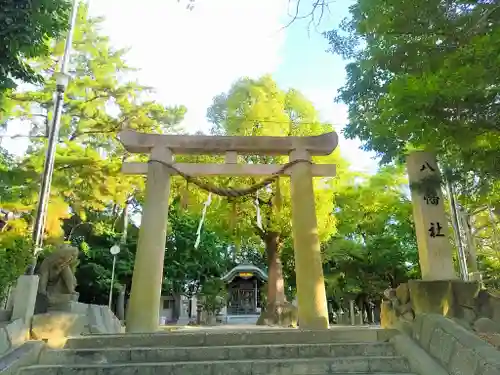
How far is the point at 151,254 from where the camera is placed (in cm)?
756

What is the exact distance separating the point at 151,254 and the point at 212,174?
2.28m

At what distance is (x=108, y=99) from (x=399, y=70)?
40.9 ft

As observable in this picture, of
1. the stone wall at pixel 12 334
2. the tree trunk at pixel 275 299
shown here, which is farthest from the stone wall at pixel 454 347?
the tree trunk at pixel 275 299

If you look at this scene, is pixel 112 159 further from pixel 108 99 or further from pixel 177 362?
pixel 177 362

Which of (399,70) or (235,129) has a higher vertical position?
(235,129)

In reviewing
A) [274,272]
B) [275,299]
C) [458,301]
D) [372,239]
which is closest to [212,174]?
[458,301]

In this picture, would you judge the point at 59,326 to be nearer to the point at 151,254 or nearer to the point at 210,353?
the point at 210,353

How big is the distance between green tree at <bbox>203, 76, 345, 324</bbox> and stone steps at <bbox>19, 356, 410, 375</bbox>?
394 inches

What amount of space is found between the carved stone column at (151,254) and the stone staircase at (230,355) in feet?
6.35

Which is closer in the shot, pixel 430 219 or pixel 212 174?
pixel 430 219

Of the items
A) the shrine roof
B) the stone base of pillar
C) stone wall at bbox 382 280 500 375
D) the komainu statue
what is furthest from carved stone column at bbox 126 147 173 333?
the shrine roof

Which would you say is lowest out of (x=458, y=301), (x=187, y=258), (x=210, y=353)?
(x=210, y=353)

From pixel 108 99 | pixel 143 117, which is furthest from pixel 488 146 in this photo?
pixel 108 99

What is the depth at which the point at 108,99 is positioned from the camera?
52.4ft
